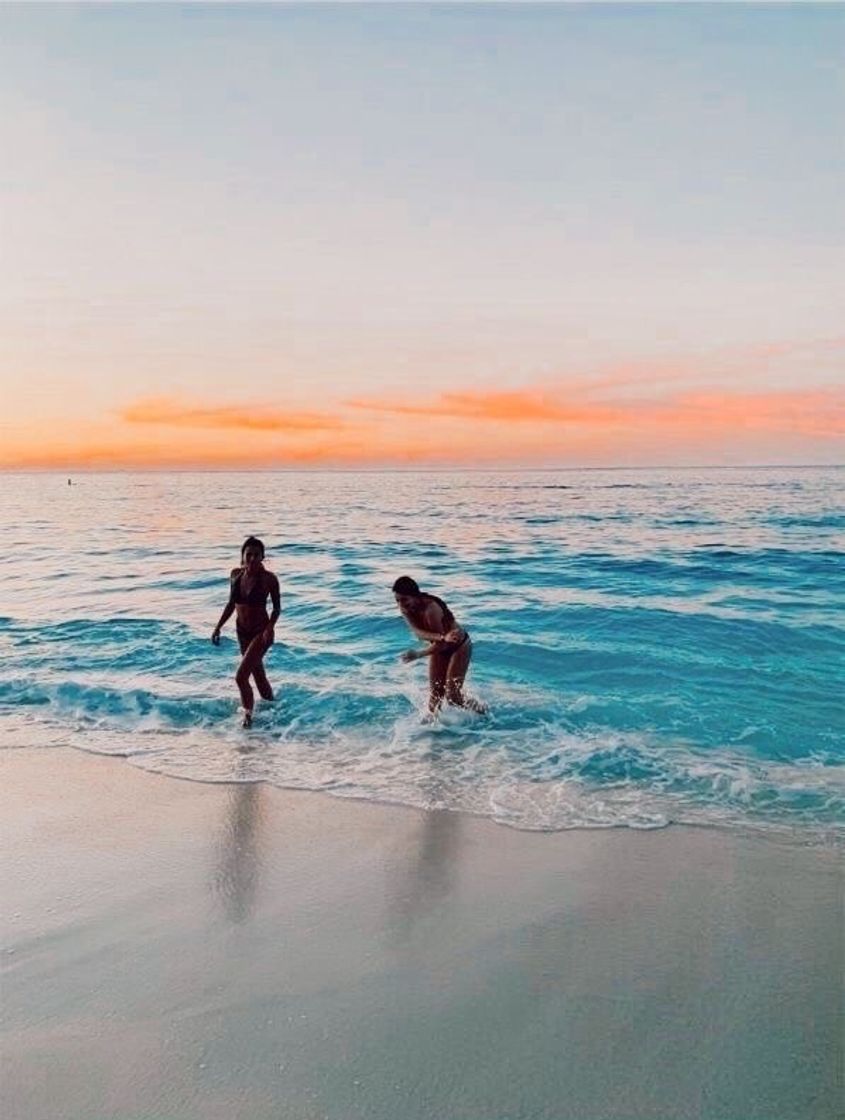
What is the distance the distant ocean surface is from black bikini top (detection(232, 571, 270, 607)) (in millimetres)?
1174

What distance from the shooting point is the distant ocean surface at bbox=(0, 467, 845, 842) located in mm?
6945

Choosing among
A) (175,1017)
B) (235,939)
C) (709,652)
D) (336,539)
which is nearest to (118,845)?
(235,939)

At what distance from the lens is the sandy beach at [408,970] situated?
10.7ft

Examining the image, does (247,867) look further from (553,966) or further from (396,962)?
(553,966)

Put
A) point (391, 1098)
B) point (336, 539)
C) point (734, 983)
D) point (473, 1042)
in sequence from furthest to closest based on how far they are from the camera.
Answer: point (336, 539) → point (734, 983) → point (473, 1042) → point (391, 1098)

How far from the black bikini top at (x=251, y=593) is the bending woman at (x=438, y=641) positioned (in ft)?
5.09

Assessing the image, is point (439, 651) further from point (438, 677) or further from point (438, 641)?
point (438, 677)

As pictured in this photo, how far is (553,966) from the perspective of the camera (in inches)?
162

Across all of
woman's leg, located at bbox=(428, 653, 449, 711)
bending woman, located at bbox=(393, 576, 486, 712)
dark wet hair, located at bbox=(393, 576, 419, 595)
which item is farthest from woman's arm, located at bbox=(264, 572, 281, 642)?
woman's leg, located at bbox=(428, 653, 449, 711)

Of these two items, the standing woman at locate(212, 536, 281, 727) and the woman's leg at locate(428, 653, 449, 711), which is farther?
the standing woman at locate(212, 536, 281, 727)

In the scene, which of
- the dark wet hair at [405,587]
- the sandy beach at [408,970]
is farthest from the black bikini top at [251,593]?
the sandy beach at [408,970]

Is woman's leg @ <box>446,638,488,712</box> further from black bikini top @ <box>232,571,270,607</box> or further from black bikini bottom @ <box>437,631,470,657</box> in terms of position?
black bikini top @ <box>232,571,270,607</box>

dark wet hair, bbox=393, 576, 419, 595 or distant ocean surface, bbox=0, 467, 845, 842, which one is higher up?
dark wet hair, bbox=393, 576, 419, 595

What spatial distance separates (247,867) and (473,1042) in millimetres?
2154
